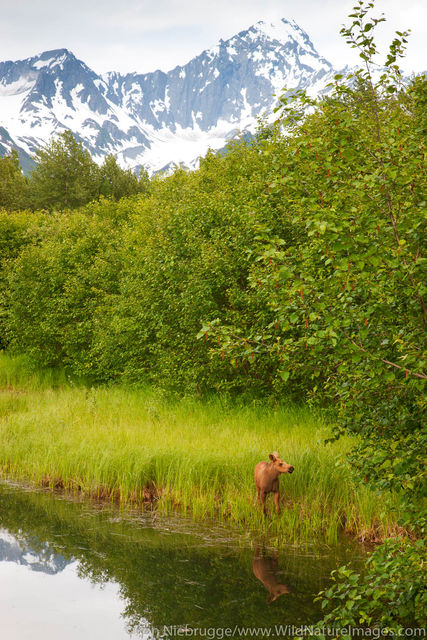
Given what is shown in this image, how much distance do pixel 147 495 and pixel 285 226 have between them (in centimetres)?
701

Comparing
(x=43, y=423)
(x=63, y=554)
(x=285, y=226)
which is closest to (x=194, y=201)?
(x=285, y=226)

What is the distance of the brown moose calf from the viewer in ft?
27.8

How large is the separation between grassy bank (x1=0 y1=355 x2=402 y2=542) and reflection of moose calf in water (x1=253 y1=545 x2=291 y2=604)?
56 cm

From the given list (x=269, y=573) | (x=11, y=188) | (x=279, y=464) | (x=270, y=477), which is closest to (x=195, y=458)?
(x=270, y=477)

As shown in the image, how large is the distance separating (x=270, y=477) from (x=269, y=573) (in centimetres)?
146

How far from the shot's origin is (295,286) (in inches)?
186

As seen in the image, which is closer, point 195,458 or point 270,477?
point 270,477

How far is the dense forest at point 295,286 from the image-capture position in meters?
4.75

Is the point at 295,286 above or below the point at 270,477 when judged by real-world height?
above

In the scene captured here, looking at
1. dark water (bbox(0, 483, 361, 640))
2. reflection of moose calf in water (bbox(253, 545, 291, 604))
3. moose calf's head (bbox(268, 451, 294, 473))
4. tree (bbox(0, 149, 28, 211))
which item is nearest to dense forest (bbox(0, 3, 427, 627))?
reflection of moose calf in water (bbox(253, 545, 291, 604))

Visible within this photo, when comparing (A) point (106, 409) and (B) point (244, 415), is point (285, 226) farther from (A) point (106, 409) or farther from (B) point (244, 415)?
(A) point (106, 409)

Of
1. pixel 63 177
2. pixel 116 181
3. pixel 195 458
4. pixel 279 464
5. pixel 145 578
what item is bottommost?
pixel 145 578

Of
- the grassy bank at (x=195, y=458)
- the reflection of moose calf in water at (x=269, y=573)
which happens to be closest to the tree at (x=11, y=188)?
the grassy bank at (x=195, y=458)

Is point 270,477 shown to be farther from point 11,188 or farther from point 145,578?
point 11,188
